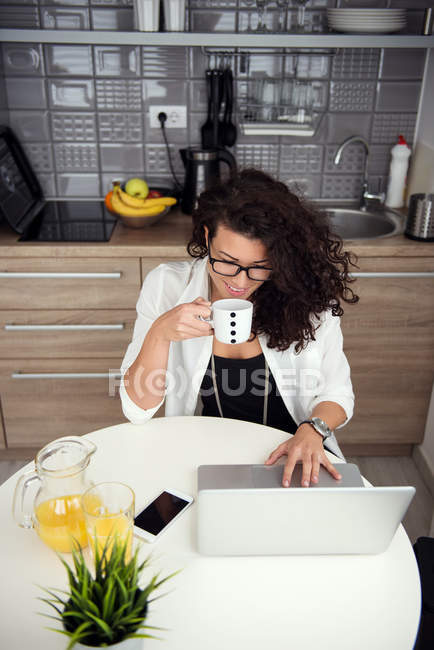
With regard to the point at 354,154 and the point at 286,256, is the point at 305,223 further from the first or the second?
the point at 354,154

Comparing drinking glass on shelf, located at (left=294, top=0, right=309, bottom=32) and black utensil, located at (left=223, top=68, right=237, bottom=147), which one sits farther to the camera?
A: black utensil, located at (left=223, top=68, right=237, bottom=147)

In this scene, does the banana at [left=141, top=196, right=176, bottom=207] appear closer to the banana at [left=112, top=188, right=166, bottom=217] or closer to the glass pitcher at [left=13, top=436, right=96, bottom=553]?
the banana at [left=112, top=188, right=166, bottom=217]

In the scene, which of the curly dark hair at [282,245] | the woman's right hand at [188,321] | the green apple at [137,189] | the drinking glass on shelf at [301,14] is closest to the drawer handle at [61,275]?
the green apple at [137,189]

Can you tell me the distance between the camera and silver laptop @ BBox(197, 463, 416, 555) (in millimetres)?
865

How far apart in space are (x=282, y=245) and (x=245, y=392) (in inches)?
18.0

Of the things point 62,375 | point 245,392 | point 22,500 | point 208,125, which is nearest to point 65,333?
point 62,375

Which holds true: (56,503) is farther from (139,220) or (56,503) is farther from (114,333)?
(139,220)

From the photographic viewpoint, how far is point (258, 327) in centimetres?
153

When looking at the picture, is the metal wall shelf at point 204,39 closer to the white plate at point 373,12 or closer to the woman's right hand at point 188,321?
the white plate at point 373,12

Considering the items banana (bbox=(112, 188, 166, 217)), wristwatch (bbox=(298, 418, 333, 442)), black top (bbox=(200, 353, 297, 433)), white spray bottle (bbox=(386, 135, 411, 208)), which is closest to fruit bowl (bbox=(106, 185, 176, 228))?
banana (bbox=(112, 188, 166, 217))

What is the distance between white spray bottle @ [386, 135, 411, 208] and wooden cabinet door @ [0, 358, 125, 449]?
1.41m

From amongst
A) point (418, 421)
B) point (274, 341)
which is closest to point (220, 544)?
point (274, 341)

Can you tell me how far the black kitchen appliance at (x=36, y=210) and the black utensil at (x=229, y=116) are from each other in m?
0.61

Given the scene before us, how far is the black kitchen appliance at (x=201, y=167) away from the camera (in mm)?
2373
